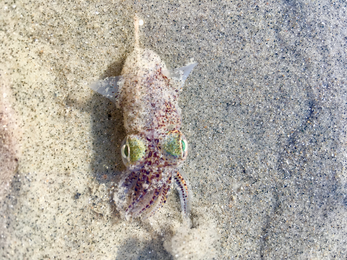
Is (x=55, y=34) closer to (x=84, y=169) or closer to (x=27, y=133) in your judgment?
(x=27, y=133)

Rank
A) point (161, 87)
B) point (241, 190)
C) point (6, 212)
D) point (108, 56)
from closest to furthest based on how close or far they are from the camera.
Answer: point (6, 212), point (161, 87), point (108, 56), point (241, 190)

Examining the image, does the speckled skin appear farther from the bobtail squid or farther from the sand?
the sand

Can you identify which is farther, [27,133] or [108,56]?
[108,56]

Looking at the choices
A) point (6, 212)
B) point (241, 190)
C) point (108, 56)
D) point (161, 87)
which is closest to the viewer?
point (6, 212)

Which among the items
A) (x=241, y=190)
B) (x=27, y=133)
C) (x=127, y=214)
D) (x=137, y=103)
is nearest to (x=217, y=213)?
(x=241, y=190)

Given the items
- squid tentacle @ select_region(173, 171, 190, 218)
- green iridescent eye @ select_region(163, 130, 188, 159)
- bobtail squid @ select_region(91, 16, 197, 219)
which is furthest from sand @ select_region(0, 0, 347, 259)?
green iridescent eye @ select_region(163, 130, 188, 159)

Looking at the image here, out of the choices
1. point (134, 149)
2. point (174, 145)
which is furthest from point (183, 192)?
point (134, 149)

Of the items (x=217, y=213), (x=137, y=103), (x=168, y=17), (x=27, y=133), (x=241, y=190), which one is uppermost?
(x=168, y=17)

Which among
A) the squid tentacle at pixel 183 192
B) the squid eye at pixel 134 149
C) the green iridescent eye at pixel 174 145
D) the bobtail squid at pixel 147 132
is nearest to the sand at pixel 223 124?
the squid tentacle at pixel 183 192
